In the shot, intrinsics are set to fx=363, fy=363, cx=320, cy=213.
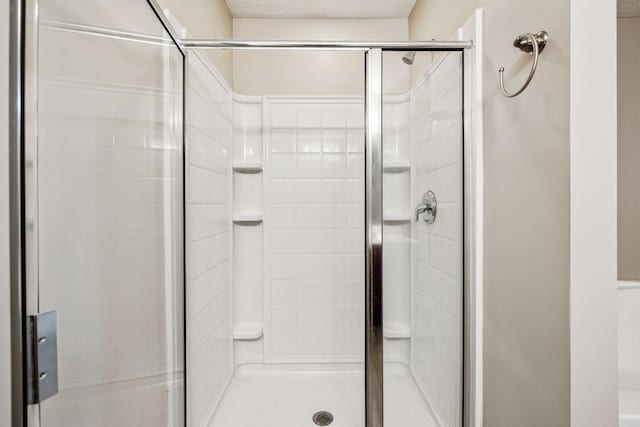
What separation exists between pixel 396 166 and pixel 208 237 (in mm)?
880

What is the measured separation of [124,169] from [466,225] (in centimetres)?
108

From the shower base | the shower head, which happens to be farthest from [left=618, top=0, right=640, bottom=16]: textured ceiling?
the shower base

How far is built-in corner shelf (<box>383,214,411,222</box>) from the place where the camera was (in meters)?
1.27

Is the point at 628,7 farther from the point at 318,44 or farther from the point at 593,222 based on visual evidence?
the point at 318,44

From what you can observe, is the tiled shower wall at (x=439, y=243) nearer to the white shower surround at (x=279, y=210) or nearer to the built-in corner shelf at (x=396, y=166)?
the built-in corner shelf at (x=396, y=166)

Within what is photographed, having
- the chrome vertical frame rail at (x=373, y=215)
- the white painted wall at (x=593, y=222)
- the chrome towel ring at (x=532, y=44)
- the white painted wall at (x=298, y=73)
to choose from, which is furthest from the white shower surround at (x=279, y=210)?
the white painted wall at (x=593, y=222)

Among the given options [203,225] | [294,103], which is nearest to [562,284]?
[203,225]

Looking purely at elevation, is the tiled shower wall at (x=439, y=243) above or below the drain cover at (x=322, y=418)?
above

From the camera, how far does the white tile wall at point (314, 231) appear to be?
2049mm

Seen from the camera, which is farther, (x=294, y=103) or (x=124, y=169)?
(x=294, y=103)

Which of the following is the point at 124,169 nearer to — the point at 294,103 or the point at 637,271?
the point at 294,103

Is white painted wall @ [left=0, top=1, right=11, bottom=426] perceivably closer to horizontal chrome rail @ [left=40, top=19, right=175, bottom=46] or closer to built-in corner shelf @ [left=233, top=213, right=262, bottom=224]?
horizontal chrome rail @ [left=40, top=19, right=175, bottom=46]

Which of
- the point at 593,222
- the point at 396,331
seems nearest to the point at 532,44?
the point at 593,222

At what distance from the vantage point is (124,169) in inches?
33.9
